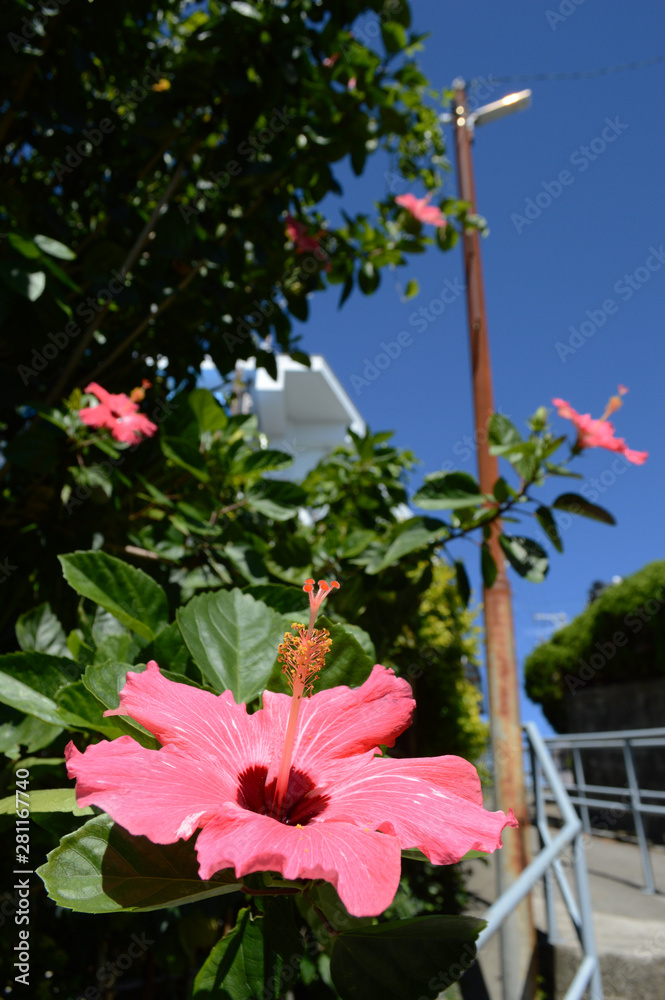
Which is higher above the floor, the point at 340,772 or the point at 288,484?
the point at 288,484

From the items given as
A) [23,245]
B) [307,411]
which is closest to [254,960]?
[23,245]

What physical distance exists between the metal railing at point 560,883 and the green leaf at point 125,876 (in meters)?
1.23

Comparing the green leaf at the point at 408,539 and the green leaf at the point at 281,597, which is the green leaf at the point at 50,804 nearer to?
the green leaf at the point at 281,597

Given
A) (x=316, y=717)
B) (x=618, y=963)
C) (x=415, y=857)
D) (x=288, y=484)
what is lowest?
(x=618, y=963)

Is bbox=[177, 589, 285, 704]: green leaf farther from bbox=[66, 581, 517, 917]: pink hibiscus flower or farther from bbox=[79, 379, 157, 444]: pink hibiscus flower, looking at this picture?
bbox=[79, 379, 157, 444]: pink hibiscus flower

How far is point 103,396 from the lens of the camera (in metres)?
1.45

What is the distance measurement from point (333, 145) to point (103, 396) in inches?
42.2

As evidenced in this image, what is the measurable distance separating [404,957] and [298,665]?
0.24m

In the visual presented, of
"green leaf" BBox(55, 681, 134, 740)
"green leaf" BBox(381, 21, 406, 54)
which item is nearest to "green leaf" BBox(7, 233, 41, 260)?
"green leaf" BBox(55, 681, 134, 740)

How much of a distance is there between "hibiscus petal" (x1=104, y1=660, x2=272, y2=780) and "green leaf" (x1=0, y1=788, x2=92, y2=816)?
11cm

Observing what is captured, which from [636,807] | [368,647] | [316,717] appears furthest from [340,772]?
[636,807]

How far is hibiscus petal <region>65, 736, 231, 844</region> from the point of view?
387 mm

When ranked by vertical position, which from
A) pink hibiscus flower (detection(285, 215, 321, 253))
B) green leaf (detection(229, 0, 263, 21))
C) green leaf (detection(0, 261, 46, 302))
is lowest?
green leaf (detection(0, 261, 46, 302))

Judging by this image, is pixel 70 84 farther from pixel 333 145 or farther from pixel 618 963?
pixel 618 963
